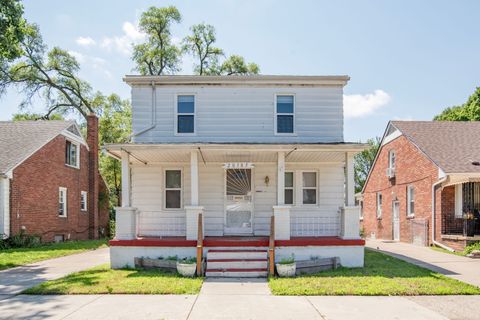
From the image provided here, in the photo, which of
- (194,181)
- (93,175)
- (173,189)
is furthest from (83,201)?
(194,181)

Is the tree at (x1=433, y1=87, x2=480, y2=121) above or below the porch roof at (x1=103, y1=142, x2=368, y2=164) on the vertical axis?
above

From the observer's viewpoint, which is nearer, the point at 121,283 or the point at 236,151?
the point at 121,283

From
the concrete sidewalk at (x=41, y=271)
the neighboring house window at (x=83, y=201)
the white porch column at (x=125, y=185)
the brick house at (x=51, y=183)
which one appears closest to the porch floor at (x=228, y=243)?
the white porch column at (x=125, y=185)

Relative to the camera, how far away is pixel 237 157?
41.7 feet

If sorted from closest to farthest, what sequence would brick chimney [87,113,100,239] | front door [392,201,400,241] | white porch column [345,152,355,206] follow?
white porch column [345,152,355,206], front door [392,201,400,241], brick chimney [87,113,100,239]

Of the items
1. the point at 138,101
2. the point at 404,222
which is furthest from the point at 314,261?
the point at 404,222

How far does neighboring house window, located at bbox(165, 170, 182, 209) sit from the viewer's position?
44.0 feet

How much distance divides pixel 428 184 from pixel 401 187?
10.6ft

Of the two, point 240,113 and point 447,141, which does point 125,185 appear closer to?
point 240,113

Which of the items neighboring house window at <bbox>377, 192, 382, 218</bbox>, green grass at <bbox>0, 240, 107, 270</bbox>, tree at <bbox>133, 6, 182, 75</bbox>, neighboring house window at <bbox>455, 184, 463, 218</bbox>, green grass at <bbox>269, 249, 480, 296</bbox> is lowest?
green grass at <bbox>0, 240, 107, 270</bbox>

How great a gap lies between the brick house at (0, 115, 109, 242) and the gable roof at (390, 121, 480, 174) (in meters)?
18.0

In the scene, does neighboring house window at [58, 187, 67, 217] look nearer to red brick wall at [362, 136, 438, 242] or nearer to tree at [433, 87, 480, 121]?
red brick wall at [362, 136, 438, 242]

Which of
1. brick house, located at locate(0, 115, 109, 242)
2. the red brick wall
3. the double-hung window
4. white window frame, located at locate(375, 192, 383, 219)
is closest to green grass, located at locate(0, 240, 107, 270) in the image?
brick house, located at locate(0, 115, 109, 242)

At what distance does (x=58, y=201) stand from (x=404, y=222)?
59.3ft
